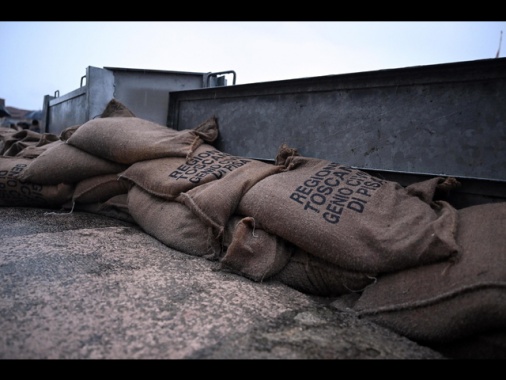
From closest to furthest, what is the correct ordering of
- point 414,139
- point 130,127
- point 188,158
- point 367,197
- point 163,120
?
point 367,197, point 414,139, point 188,158, point 130,127, point 163,120

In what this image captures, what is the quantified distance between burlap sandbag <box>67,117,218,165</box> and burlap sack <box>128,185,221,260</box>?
241mm

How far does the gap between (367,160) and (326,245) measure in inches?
35.6

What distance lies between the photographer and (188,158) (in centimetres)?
184

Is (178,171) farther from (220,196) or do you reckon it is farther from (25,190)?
(25,190)

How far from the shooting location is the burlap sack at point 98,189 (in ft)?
6.46

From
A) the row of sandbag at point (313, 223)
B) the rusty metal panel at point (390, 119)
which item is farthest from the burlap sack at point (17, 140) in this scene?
the rusty metal panel at point (390, 119)

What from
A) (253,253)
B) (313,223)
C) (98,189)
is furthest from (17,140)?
(313,223)

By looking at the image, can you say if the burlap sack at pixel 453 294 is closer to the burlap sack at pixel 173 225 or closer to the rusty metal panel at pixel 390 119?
the rusty metal panel at pixel 390 119

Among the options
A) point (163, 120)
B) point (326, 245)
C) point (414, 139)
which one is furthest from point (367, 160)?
point (163, 120)

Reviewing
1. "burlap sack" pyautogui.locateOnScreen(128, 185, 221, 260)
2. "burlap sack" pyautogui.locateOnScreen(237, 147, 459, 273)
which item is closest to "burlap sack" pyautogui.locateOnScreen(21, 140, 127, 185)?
"burlap sack" pyautogui.locateOnScreen(128, 185, 221, 260)

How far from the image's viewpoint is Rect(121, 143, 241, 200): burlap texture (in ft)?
5.29

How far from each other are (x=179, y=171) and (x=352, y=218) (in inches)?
37.8

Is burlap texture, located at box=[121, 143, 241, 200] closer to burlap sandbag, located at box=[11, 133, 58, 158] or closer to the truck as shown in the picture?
the truck
